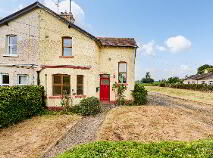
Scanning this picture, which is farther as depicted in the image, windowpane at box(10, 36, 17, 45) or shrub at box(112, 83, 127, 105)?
shrub at box(112, 83, 127, 105)

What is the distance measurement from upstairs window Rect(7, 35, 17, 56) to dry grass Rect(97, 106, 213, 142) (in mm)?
11207

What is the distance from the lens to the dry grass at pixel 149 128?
37.0 ft

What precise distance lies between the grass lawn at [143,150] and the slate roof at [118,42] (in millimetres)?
14810

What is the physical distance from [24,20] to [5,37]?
8.03ft

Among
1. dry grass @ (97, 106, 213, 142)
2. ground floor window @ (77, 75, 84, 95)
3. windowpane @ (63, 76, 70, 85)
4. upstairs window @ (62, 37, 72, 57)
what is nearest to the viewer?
dry grass @ (97, 106, 213, 142)

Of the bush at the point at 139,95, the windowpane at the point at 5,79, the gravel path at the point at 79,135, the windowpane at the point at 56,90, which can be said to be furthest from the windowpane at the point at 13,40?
the bush at the point at 139,95

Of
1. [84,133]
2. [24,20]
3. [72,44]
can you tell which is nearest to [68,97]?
[72,44]

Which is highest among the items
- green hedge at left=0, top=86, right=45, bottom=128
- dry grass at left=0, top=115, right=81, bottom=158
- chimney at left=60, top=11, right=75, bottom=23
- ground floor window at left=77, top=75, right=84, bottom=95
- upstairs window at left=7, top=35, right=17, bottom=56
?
chimney at left=60, top=11, right=75, bottom=23

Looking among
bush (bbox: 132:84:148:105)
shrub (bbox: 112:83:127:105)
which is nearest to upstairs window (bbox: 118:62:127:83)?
shrub (bbox: 112:83:127:105)

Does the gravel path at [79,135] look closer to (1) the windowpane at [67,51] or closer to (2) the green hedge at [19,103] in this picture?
(2) the green hedge at [19,103]

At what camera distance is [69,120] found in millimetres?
15008

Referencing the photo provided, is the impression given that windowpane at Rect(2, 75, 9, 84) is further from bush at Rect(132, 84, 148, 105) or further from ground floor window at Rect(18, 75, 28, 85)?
bush at Rect(132, 84, 148, 105)

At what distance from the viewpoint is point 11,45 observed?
64.6 feet

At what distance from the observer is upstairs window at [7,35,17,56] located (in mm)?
19719
